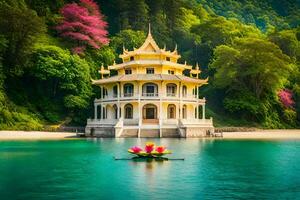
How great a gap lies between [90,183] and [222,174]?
6.25 metres

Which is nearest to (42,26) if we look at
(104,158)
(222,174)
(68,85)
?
(68,85)

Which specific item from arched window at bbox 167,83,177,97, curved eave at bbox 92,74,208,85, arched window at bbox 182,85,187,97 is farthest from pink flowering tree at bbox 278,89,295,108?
arched window at bbox 167,83,177,97

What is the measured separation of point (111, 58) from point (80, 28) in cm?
634

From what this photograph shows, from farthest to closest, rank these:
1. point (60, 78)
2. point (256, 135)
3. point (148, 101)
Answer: point (60, 78) → point (256, 135) → point (148, 101)

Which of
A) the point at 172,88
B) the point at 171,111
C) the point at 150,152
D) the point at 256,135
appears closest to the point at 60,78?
the point at 172,88

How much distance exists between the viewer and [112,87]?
63.9 m

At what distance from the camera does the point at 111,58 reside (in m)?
73.6

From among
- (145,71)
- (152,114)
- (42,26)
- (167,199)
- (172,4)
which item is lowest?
(167,199)

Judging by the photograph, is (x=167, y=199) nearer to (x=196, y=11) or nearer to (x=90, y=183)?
(x=90, y=183)

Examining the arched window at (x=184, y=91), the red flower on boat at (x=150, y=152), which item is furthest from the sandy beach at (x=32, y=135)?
the red flower on boat at (x=150, y=152)

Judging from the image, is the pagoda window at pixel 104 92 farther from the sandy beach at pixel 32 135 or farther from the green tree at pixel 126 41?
the green tree at pixel 126 41

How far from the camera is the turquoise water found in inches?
666

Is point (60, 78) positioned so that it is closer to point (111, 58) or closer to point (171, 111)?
point (111, 58)

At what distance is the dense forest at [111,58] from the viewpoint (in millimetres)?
61688
